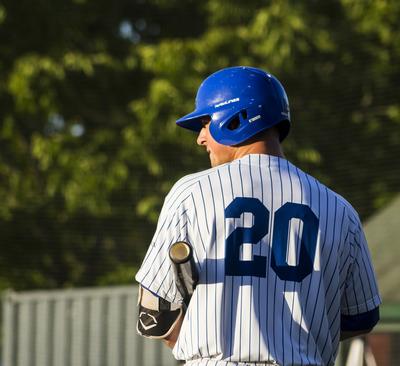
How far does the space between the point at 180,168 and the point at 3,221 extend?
2666mm

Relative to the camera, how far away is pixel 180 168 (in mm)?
15805

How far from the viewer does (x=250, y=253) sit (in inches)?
126

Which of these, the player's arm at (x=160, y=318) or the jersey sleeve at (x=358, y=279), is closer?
the player's arm at (x=160, y=318)

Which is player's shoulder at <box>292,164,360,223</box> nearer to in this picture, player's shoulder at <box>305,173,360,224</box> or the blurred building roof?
player's shoulder at <box>305,173,360,224</box>

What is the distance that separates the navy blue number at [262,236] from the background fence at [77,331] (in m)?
10.4

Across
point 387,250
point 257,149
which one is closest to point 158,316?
point 257,149

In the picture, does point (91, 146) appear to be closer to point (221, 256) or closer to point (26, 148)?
point (26, 148)

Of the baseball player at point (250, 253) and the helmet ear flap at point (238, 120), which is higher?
the helmet ear flap at point (238, 120)

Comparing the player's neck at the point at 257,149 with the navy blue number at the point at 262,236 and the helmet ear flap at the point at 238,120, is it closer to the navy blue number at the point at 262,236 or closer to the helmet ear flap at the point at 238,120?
the helmet ear flap at the point at 238,120

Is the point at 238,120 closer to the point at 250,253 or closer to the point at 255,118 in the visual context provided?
the point at 255,118

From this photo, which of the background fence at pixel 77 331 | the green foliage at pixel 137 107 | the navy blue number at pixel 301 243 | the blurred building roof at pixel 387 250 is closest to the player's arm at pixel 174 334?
the navy blue number at pixel 301 243

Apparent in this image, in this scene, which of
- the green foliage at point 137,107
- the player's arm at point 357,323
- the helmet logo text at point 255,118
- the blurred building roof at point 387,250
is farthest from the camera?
the green foliage at point 137,107

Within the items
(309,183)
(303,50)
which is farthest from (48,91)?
(309,183)

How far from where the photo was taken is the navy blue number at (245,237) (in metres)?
3.18
